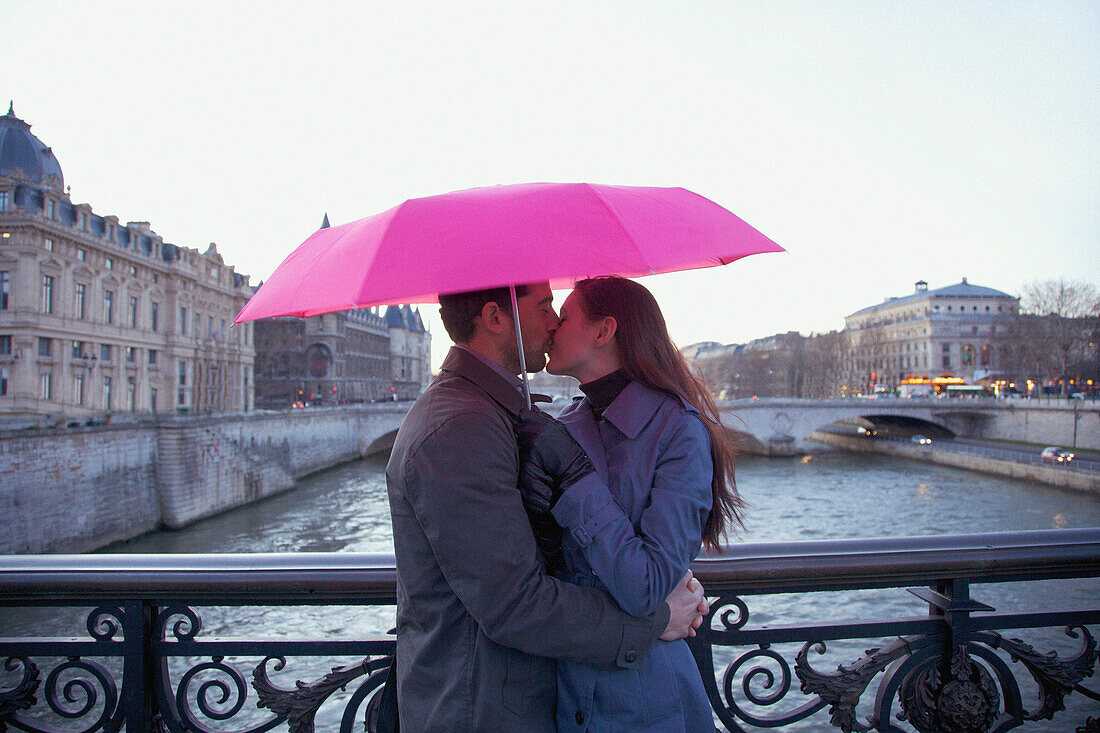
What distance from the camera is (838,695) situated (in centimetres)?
185

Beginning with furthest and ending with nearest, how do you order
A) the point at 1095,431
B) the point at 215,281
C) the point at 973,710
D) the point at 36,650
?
the point at 215,281 < the point at 1095,431 < the point at 973,710 < the point at 36,650

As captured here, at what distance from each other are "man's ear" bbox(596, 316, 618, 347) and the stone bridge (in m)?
31.4

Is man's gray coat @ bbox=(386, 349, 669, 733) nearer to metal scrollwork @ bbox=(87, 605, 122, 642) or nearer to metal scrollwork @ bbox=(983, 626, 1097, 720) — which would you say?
metal scrollwork @ bbox=(87, 605, 122, 642)

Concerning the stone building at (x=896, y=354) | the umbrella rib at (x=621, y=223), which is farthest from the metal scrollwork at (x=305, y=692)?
the stone building at (x=896, y=354)

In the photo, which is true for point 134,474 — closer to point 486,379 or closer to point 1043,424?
point 486,379

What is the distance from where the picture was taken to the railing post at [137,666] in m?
1.74

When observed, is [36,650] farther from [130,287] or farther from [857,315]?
[857,315]

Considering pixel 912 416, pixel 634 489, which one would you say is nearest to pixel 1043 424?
pixel 912 416

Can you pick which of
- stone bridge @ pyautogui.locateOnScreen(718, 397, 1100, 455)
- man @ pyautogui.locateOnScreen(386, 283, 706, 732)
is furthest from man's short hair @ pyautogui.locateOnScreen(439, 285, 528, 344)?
stone bridge @ pyautogui.locateOnScreen(718, 397, 1100, 455)

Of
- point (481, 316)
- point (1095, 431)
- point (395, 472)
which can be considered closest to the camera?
point (395, 472)

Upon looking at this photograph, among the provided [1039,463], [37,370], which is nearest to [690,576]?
[37,370]

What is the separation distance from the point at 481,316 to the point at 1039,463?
93.1ft

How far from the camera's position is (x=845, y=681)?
6.10ft

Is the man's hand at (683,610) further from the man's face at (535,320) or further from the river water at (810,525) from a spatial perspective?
the river water at (810,525)
